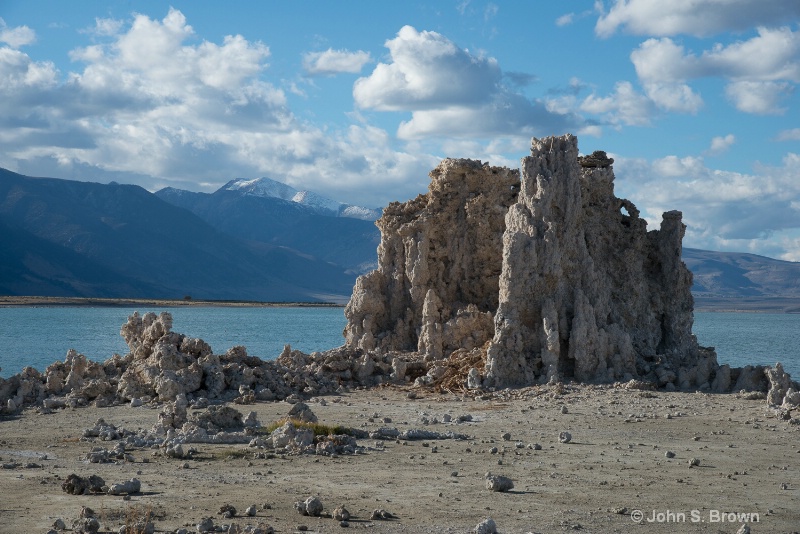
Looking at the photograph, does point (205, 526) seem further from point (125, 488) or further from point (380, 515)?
point (125, 488)

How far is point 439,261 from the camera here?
2497cm

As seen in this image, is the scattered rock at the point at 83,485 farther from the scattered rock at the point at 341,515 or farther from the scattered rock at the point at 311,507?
the scattered rock at the point at 341,515

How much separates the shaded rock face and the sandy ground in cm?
628

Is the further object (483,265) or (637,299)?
(483,265)

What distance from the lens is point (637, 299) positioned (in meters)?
23.3

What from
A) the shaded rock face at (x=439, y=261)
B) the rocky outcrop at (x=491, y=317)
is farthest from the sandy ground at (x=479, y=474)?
→ the shaded rock face at (x=439, y=261)

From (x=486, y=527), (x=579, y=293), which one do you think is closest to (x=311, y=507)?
(x=486, y=527)

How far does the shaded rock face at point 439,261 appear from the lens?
24.6m

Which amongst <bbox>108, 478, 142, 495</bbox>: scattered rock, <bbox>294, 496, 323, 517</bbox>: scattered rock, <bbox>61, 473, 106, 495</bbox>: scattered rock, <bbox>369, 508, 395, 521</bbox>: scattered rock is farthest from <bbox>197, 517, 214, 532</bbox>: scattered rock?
<bbox>61, 473, 106, 495</bbox>: scattered rock

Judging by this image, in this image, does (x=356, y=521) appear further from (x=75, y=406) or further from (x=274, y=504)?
(x=75, y=406)

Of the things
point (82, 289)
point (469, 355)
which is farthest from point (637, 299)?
point (82, 289)

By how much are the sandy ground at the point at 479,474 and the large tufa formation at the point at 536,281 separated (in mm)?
2530

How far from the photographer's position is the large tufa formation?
21156mm

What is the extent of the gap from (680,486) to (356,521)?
13.0 ft
